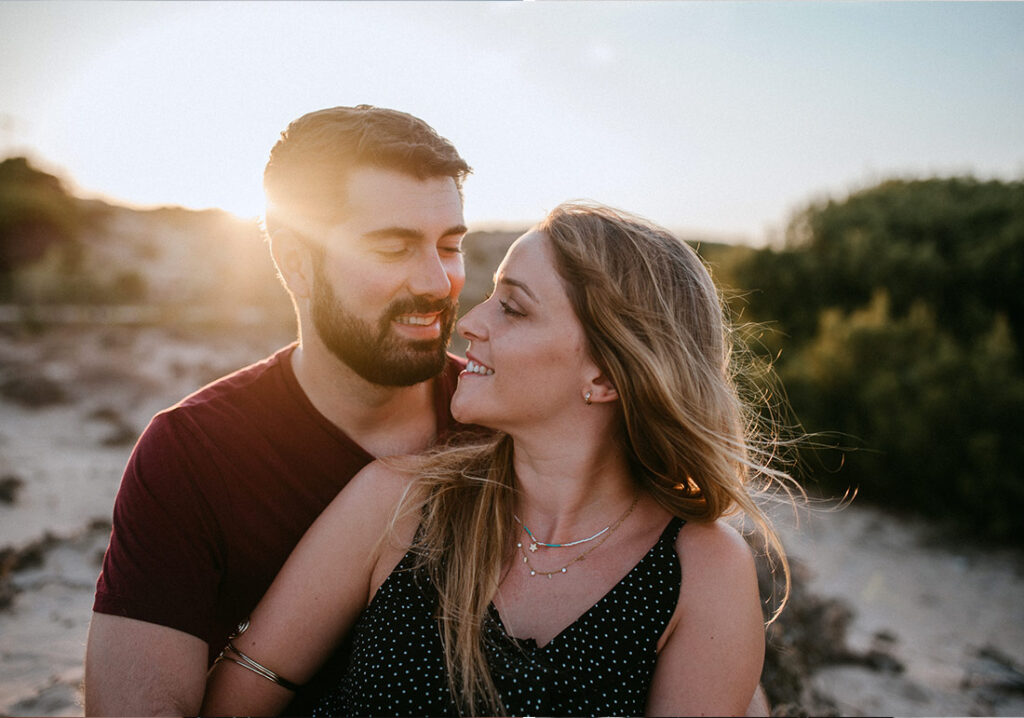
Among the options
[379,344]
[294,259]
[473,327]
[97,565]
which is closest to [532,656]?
Answer: [473,327]

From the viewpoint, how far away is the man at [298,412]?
2.02m

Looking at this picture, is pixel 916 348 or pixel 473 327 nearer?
pixel 473 327

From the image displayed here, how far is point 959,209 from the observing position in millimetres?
11250

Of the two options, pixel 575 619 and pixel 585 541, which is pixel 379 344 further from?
pixel 575 619

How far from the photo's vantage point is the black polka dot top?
5.89 ft

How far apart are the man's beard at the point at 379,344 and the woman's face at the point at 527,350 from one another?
0.58m

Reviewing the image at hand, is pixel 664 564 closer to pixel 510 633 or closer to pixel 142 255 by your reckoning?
pixel 510 633

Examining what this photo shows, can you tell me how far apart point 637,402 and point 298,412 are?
1.24 metres

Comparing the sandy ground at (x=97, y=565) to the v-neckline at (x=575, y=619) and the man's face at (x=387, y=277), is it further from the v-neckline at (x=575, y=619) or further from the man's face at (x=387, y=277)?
the v-neckline at (x=575, y=619)

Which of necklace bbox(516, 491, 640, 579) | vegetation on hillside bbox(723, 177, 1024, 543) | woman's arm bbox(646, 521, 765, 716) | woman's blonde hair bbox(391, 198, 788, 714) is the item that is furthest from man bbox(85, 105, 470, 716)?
vegetation on hillside bbox(723, 177, 1024, 543)

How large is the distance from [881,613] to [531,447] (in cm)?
517

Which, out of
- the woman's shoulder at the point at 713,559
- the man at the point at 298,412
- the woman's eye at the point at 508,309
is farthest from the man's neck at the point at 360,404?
the woman's shoulder at the point at 713,559

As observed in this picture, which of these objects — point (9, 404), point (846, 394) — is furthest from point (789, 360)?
point (9, 404)

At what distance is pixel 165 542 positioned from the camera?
6.94ft
